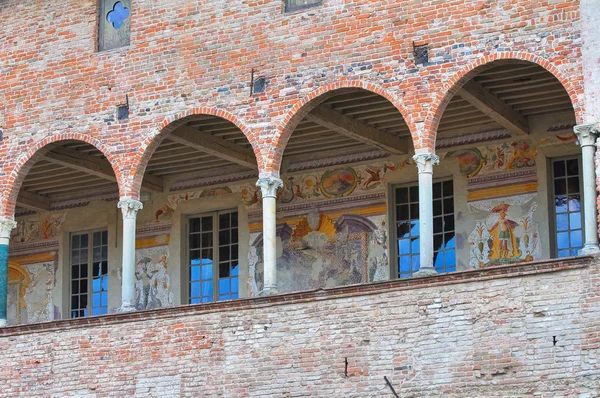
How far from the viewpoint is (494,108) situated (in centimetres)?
2200

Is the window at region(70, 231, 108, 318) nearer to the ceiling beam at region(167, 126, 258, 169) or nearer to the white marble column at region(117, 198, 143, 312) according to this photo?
the ceiling beam at region(167, 126, 258, 169)

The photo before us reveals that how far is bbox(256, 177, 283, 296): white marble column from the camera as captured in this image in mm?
21406

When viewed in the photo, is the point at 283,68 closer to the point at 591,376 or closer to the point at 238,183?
the point at 238,183

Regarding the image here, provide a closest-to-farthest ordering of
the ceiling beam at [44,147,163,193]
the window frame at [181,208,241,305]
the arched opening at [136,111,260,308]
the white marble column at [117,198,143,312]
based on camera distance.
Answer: the white marble column at [117,198,143,312] → the ceiling beam at [44,147,163,193] → the arched opening at [136,111,260,308] → the window frame at [181,208,241,305]

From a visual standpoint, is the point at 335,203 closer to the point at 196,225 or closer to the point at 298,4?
the point at 196,225

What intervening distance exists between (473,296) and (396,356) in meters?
1.25

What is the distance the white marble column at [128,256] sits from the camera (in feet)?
73.4

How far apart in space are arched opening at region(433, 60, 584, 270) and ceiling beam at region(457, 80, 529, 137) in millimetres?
14

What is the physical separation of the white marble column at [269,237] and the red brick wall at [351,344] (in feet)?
1.49

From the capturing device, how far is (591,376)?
18.5 meters

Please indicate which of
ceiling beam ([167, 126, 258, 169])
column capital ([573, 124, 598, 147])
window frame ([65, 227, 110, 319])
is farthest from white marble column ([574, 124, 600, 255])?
window frame ([65, 227, 110, 319])

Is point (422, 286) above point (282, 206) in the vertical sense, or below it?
below

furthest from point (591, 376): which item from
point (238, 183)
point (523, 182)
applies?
point (238, 183)

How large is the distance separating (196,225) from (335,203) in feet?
8.41
